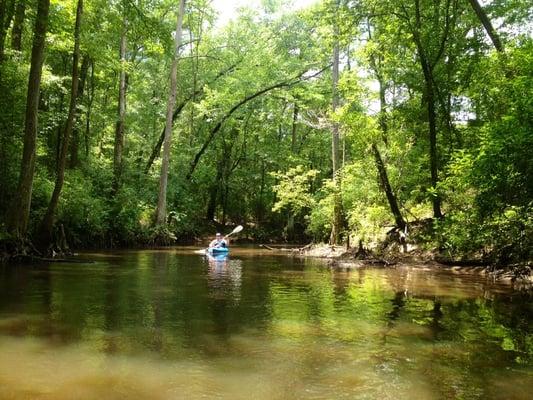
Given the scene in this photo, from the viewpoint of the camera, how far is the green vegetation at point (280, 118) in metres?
12.4

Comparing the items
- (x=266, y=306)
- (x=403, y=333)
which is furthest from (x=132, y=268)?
(x=403, y=333)

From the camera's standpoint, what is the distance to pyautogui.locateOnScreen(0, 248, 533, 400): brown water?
4434 millimetres

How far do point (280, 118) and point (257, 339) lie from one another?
27.8 metres

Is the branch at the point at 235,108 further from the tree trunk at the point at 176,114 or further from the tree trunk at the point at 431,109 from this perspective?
the tree trunk at the point at 431,109

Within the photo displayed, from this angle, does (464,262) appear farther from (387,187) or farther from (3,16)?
(3,16)

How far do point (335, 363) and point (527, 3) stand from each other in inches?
659

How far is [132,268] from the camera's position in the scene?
44.1 feet

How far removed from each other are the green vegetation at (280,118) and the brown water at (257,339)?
3.59 meters

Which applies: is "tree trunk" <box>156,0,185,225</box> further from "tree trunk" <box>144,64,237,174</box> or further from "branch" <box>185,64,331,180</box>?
"branch" <box>185,64,331,180</box>

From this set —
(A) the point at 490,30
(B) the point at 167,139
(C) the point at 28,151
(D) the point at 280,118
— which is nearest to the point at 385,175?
(A) the point at 490,30

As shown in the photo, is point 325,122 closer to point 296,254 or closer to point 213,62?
point 296,254

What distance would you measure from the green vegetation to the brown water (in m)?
3.59

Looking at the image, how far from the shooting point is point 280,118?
3297 cm

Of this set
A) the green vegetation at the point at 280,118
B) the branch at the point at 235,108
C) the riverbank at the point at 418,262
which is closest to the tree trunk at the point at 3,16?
the green vegetation at the point at 280,118
